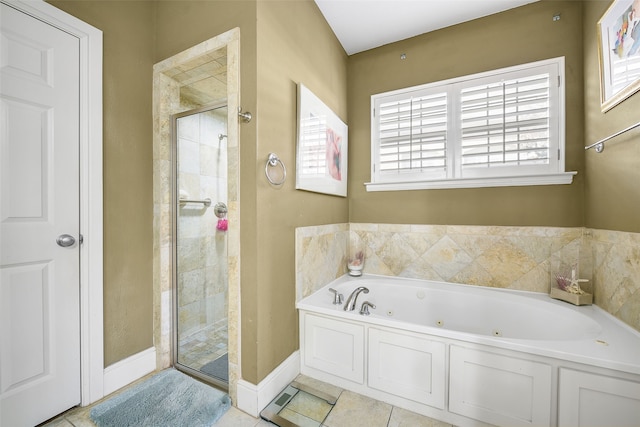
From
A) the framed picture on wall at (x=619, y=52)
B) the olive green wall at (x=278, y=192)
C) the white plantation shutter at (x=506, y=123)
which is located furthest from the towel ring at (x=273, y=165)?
the framed picture on wall at (x=619, y=52)

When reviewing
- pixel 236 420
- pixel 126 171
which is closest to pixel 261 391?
pixel 236 420

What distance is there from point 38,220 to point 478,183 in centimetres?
284

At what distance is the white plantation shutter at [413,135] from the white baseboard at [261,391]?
6.09 ft

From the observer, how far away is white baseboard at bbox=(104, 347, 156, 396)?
1.60 m

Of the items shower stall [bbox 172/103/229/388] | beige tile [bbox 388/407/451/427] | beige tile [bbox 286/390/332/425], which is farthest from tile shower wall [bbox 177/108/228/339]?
beige tile [bbox 388/407/451/427]

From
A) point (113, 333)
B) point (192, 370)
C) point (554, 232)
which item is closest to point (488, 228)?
point (554, 232)

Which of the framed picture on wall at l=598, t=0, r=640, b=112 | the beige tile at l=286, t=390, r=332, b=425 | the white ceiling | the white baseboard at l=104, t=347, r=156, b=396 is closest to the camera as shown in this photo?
the framed picture on wall at l=598, t=0, r=640, b=112

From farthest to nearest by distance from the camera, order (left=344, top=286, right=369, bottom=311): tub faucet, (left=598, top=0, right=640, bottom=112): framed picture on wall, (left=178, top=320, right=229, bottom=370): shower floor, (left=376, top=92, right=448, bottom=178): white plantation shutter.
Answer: (left=376, top=92, right=448, bottom=178): white plantation shutter < (left=178, top=320, right=229, bottom=370): shower floor < (left=344, top=286, right=369, bottom=311): tub faucet < (left=598, top=0, right=640, bottom=112): framed picture on wall

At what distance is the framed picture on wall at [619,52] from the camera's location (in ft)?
4.37

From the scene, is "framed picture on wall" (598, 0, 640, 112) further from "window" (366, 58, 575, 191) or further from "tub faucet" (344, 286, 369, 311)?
"tub faucet" (344, 286, 369, 311)

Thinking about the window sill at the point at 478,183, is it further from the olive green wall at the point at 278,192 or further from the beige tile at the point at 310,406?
the beige tile at the point at 310,406

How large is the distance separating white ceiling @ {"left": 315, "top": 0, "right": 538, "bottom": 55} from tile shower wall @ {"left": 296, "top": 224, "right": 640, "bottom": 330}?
173cm

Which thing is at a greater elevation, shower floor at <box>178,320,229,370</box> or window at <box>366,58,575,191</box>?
window at <box>366,58,575,191</box>

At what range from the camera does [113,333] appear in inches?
64.7
